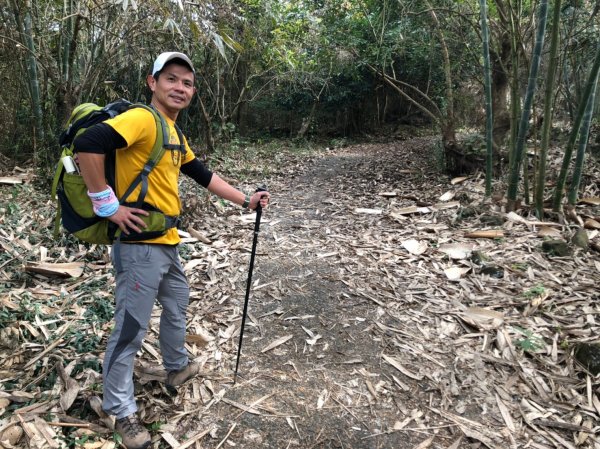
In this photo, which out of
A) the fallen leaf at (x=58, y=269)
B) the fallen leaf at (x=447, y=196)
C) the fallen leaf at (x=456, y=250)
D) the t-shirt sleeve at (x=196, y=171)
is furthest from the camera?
the fallen leaf at (x=447, y=196)

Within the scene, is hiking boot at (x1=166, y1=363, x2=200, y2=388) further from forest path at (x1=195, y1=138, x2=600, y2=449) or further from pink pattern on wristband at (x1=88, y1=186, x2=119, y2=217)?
pink pattern on wristband at (x1=88, y1=186, x2=119, y2=217)

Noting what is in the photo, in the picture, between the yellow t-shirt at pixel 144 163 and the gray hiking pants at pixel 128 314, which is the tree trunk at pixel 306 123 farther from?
the gray hiking pants at pixel 128 314

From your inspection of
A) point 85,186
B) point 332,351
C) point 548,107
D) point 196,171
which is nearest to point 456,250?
point 548,107

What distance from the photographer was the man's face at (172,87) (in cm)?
194

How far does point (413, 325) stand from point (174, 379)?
183cm

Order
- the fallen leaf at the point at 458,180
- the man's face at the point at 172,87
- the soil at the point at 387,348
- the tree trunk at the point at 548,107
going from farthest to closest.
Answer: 1. the fallen leaf at the point at 458,180
2. the tree trunk at the point at 548,107
3. the soil at the point at 387,348
4. the man's face at the point at 172,87

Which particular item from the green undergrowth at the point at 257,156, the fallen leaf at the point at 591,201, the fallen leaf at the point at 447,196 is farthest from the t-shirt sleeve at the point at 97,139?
the green undergrowth at the point at 257,156

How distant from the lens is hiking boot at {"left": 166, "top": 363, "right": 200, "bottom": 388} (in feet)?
7.93

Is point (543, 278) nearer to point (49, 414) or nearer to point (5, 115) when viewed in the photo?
point (49, 414)

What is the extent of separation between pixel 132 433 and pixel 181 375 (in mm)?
494

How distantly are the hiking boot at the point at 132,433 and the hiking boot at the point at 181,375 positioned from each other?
0.41 meters

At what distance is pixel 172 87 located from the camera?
195 cm

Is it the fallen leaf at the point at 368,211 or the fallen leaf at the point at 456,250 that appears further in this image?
the fallen leaf at the point at 368,211

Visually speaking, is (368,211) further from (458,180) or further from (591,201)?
(591,201)
